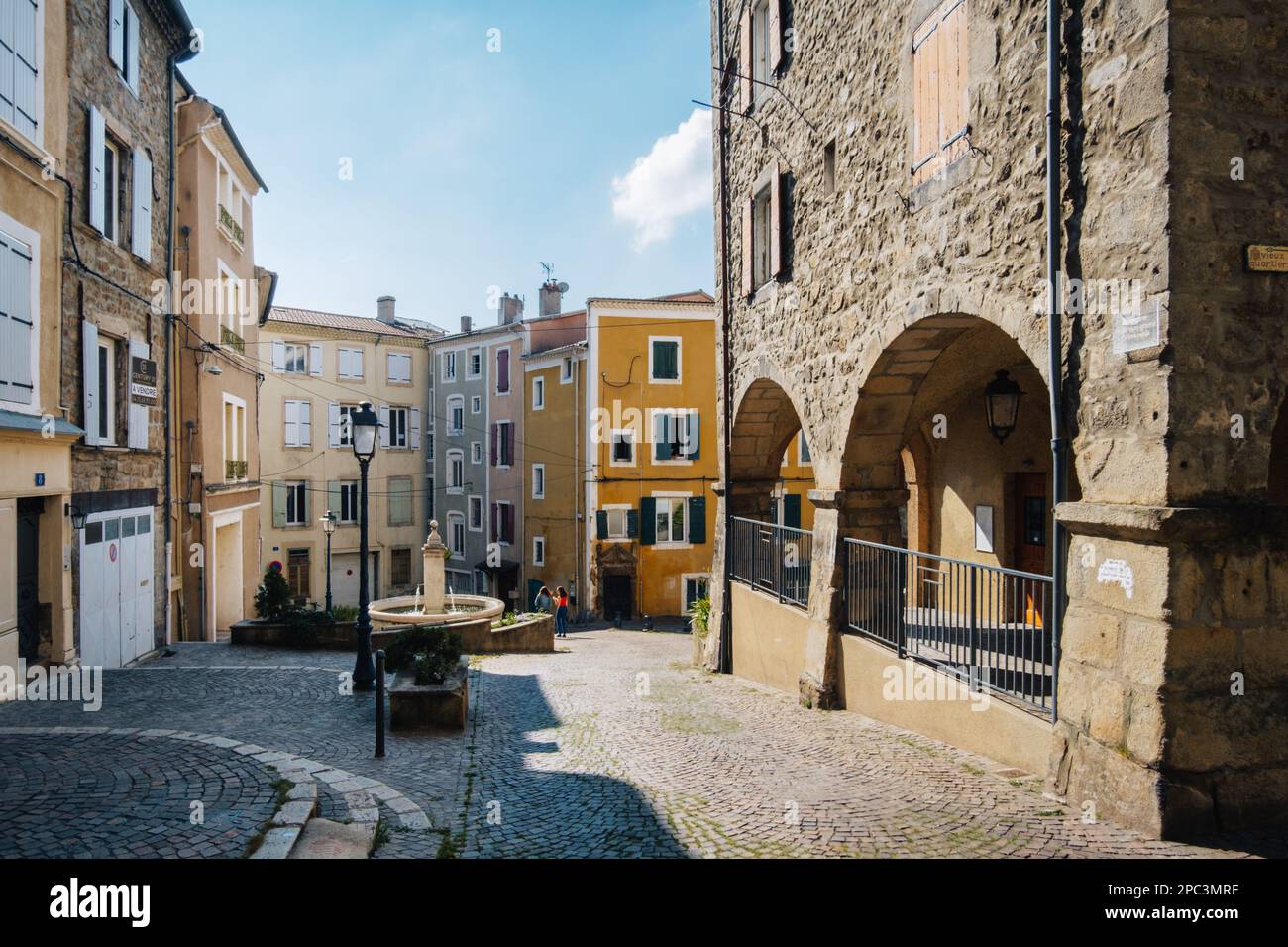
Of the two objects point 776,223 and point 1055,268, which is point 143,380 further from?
point 1055,268

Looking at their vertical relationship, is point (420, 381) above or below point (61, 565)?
above

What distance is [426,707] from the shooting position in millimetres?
8109

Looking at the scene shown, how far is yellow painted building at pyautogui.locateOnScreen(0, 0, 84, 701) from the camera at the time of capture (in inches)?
339

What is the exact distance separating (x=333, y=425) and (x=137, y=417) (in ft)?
82.7

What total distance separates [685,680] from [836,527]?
426cm

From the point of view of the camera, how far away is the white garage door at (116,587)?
10602mm

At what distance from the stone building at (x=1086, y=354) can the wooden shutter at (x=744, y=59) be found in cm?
184

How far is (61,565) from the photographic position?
9875mm

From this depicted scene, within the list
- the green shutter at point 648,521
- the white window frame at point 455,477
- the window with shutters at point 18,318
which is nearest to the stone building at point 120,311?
the window with shutters at point 18,318

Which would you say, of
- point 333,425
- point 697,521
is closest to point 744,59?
point 697,521
